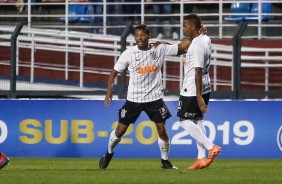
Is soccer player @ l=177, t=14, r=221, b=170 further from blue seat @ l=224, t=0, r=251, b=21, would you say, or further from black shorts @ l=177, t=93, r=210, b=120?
blue seat @ l=224, t=0, r=251, b=21

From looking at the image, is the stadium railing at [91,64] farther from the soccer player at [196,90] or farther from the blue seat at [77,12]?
the soccer player at [196,90]

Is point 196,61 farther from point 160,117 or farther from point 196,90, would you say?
point 160,117

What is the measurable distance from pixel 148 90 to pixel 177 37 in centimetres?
645

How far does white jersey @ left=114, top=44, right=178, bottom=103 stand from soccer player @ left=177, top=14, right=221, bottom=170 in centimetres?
49

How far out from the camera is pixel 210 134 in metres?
21.0

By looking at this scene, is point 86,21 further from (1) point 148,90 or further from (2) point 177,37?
(1) point 148,90

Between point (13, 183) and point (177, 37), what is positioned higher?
point (177, 37)

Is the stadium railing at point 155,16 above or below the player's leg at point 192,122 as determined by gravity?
above

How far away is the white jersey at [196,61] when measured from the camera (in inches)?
611

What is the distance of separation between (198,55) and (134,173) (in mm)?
1950

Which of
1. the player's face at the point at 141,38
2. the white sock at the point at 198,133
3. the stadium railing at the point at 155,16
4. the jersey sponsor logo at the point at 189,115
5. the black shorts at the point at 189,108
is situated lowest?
the white sock at the point at 198,133

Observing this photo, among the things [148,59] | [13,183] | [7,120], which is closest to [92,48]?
[7,120]

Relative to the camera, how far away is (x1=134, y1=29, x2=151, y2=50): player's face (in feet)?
51.7

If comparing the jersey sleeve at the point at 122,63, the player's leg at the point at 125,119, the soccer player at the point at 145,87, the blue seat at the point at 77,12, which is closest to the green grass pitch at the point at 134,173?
the player's leg at the point at 125,119
